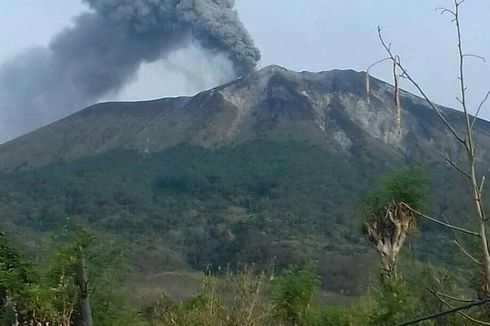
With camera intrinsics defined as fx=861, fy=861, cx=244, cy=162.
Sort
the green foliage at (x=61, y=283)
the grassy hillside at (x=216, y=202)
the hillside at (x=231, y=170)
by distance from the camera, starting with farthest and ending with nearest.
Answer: the hillside at (x=231, y=170)
the grassy hillside at (x=216, y=202)
the green foliage at (x=61, y=283)

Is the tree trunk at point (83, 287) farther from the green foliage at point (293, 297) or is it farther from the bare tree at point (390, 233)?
the green foliage at point (293, 297)

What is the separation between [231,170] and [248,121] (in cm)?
1651

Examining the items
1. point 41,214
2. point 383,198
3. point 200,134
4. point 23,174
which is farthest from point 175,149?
point 383,198

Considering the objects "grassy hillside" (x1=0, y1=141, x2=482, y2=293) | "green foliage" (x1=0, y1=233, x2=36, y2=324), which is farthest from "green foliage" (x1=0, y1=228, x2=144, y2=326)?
"grassy hillside" (x1=0, y1=141, x2=482, y2=293)

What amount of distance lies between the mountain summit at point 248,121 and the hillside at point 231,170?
0.22 meters

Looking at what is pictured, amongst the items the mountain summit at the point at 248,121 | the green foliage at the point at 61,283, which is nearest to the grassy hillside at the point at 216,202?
the mountain summit at the point at 248,121

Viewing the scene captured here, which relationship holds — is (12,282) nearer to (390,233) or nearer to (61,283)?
(61,283)

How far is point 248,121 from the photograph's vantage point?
13412 cm

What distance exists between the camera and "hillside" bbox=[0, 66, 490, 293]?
88562 millimetres

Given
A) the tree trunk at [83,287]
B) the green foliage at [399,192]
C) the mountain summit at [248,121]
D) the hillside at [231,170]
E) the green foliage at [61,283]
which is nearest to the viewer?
the tree trunk at [83,287]

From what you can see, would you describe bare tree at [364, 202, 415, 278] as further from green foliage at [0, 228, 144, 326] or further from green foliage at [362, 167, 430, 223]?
green foliage at [0, 228, 144, 326]

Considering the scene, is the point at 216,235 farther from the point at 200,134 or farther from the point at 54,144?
the point at 54,144

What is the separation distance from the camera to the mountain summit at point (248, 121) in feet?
411

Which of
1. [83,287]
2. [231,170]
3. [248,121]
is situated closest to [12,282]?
[83,287]
